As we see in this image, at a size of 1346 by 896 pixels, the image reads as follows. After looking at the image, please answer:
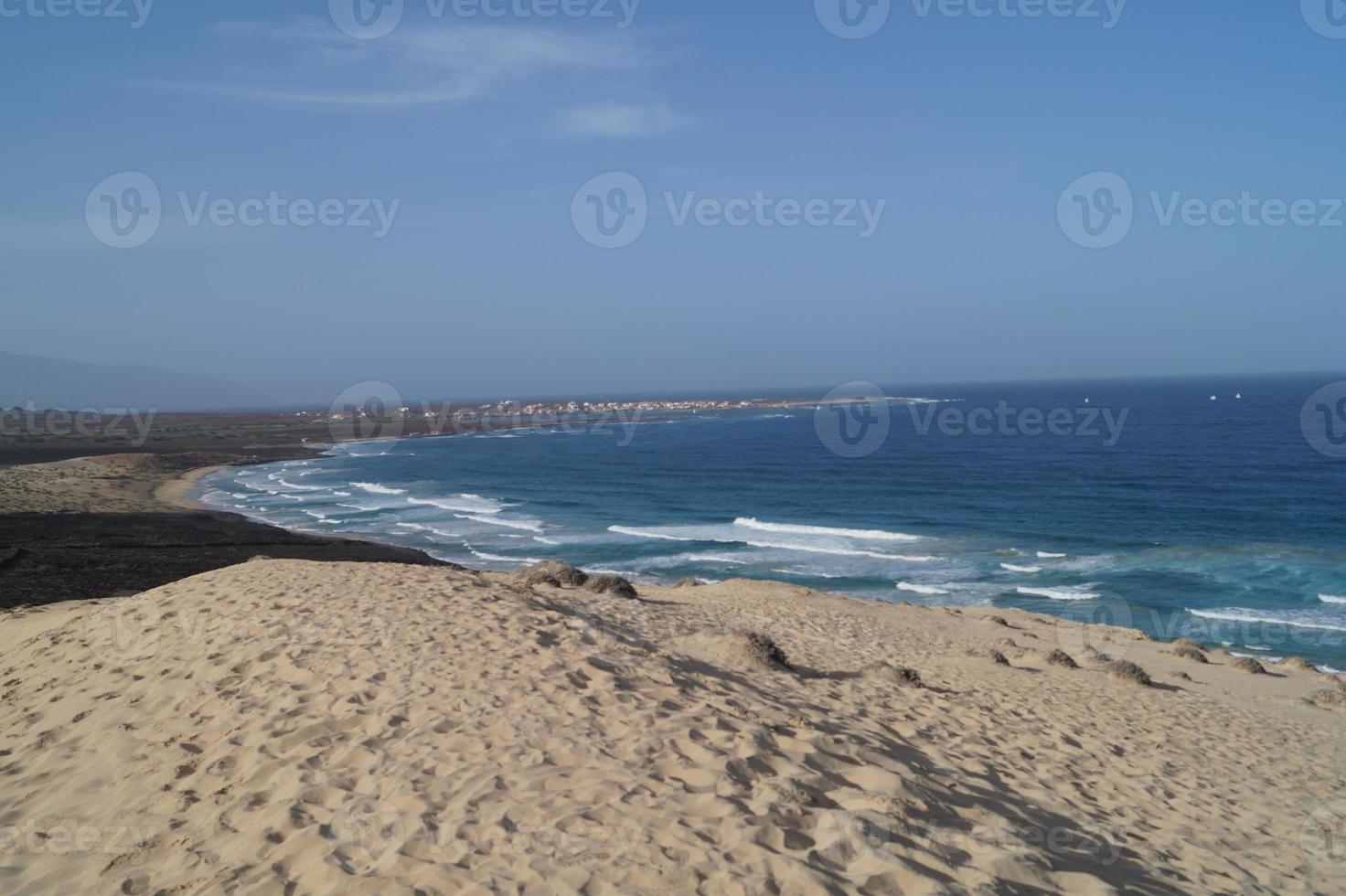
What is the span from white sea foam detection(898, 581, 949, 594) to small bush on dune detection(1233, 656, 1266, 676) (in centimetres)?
975

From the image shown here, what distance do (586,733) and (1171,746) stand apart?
8.73 metres

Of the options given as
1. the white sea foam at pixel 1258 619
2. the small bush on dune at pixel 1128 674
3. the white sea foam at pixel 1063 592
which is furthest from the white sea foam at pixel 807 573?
the small bush on dune at pixel 1128 674

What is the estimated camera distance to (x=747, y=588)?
2291 cm

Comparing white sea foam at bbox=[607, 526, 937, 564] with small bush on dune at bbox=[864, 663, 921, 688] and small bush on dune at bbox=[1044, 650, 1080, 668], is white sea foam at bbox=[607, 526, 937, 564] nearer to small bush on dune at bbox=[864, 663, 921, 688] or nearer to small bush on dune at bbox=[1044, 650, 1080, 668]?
small bush on dune at bbox=[1044, 650, 1080, 668]

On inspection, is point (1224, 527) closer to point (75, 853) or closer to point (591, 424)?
point (75, 853)

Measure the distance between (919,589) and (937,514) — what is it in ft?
47.8

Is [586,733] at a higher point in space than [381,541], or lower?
higher

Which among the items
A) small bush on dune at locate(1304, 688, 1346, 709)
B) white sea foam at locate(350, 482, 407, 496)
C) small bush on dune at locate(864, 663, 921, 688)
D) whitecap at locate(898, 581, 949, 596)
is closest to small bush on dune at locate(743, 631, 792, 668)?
small bush on dune at locate(864, 663, 921, 688)

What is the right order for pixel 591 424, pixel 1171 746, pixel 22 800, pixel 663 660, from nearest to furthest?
pixel 22 800 → pixel 663 660 → pixel 1171 746 → pixel 591 424

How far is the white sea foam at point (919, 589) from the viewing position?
89.7ft

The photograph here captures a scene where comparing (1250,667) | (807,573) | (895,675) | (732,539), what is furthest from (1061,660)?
(732,539)

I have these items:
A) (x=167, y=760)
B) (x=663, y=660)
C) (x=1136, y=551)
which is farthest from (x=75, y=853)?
(x=1136, y=551)

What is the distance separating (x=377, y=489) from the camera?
5616 centimetres

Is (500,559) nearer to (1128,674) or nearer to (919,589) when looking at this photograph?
(919,589)
